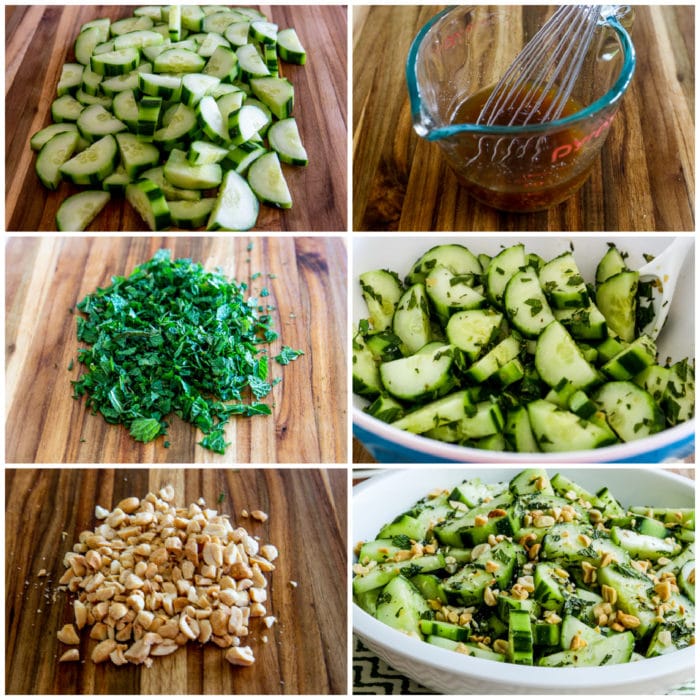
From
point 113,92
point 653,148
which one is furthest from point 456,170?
point 113,92

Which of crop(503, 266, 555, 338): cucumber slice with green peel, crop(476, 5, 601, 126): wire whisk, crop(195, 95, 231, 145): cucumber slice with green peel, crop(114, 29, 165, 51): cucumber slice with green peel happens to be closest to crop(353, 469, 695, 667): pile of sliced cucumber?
crop(503, 266, 555, 338): cucumber slice with green peel

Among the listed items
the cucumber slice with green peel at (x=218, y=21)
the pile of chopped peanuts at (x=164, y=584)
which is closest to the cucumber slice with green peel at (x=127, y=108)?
the cucumber slice with green peel at (x=218, y=21)

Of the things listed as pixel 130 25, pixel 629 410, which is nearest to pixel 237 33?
pixel 130 25

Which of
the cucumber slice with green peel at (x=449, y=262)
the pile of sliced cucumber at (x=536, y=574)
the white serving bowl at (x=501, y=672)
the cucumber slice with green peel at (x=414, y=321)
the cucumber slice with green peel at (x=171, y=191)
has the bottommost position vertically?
the white serving bowl at (x=501, y=672)

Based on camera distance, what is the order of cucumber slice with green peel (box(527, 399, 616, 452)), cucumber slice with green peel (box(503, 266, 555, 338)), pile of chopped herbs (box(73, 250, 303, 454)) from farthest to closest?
pile of chopped herbs (box(73, 250, 303, 454)) < cucumber slice with green peel (box(503, 266, 555, 338)) < cucumber slice with green peel (box(527, 399, 616, 452))

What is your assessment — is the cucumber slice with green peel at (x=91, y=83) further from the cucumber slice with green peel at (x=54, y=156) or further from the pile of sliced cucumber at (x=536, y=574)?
the pile of sliced cucumber at (x=536, y=574)

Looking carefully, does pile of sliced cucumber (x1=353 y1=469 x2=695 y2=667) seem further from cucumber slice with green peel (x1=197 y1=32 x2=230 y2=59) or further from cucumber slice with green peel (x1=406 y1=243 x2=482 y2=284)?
cucumber slice with green peel (x1=197 y1=32 x2=230 y2=59)

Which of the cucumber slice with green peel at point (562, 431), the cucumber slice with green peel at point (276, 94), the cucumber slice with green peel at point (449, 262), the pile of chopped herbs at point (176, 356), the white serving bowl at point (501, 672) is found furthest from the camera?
the cucumber slice with green peel at point (276, 94)
